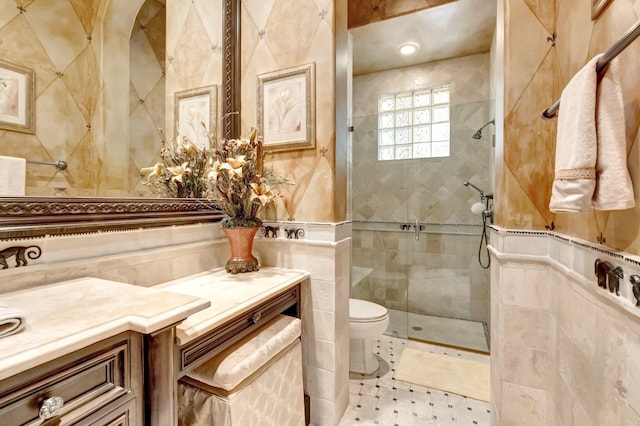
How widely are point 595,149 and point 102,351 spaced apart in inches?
49.4

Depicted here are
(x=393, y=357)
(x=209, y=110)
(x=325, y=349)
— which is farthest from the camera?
(x=393, y=357)

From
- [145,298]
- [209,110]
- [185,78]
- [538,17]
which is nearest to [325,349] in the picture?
[145,298]

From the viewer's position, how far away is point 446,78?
2.89 m

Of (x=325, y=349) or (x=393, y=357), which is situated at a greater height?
(x=325, y=349)

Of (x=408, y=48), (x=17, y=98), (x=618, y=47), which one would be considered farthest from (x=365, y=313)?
(x=408, y=48)

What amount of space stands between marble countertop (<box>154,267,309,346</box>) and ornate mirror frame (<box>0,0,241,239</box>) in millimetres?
299

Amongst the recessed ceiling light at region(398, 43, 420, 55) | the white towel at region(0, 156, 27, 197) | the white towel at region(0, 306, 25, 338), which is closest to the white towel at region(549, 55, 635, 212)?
the white towel at region(0, 306, 25, 338)

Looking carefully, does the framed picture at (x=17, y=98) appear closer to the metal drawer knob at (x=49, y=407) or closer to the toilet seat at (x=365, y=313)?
the metal drawer knob at (x=49, y=407)

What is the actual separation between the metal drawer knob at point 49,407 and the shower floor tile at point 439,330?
2.45 meters

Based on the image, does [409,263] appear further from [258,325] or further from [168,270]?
[168,270]

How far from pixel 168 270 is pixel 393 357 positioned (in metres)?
1.79

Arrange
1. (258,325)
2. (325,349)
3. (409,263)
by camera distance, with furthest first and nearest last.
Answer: (409,263) < (325,349) < (258,325)

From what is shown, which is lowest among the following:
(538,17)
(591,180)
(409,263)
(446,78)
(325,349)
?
(325,349)

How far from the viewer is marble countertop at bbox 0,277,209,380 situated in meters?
0.49
